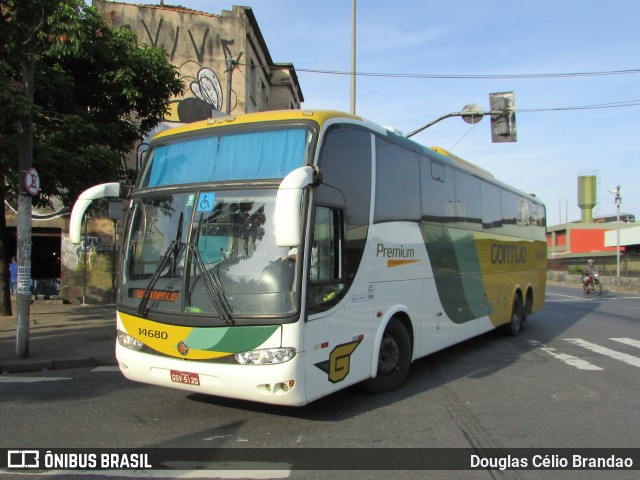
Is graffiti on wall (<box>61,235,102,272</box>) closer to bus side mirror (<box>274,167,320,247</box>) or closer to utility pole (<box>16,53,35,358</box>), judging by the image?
utility pole (<box>16,53,35,358</box>)

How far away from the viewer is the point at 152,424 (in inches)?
202

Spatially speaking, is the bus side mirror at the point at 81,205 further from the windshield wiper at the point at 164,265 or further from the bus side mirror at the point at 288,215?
the bus side mirror at the point at 288,215

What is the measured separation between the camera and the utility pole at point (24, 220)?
812cm

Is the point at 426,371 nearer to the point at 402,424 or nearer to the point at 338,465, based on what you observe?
the point at 402,424

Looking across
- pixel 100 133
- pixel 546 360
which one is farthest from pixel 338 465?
pixel 100 133

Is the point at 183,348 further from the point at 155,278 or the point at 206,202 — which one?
the point at 206,202

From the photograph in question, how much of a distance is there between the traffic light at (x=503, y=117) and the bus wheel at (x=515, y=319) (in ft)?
19.1

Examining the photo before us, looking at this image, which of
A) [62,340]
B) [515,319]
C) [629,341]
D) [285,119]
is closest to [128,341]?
[285,119]

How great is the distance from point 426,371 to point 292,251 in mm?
4017

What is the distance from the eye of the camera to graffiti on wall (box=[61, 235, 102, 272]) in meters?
17.2

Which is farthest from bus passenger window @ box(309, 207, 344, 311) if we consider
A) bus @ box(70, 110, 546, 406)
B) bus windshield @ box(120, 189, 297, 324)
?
bus windshield @ box(120, 189, 297, 324)

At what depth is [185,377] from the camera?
4.93 m

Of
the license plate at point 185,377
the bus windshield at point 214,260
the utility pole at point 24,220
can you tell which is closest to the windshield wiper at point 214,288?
the bus windshield at point 214,260

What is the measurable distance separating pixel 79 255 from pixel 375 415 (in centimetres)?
1481
